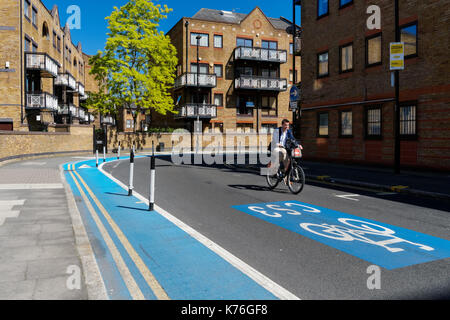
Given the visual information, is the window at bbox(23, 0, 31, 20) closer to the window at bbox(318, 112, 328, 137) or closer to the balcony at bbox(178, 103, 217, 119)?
the balcony at bbox(178, 103, 217, 119)

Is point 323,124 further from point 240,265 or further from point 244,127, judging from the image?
point 244,127

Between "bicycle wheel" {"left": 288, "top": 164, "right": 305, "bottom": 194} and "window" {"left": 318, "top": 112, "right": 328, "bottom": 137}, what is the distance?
40.6 feet

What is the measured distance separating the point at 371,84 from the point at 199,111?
25.1 meters

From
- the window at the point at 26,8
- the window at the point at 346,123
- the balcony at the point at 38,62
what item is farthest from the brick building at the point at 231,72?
the window at the point at 346,123

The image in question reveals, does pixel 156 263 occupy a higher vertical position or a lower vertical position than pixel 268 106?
lower

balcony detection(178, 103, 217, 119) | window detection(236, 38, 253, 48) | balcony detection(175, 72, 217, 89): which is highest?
window detection(236, 38, 253, 48)

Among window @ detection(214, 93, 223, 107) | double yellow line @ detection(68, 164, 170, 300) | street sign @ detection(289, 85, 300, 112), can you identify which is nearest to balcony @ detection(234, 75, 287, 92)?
window @ detection(214, 93, 223, 107)

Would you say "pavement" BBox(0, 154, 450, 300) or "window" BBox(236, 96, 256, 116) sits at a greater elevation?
"window" BBox(236, 96, 256, 116)

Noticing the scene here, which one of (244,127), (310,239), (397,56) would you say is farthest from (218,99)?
(310,239)

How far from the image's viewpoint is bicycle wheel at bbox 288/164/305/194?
31.8 feet

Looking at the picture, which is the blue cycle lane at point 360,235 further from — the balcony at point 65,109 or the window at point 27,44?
the balcony at point 65,109

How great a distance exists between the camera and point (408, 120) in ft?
54.5

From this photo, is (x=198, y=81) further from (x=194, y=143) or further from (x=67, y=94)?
(x=67, y=94)
